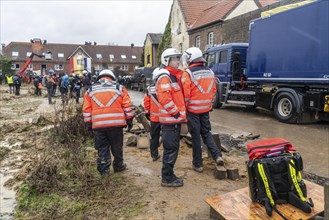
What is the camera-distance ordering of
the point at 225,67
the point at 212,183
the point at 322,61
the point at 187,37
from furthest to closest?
the point at 187,37 < the point at 225,67 < the point at 322,61 < the point at 212,183

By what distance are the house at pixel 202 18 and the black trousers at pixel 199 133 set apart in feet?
60.3

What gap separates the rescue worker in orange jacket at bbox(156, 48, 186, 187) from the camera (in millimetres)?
4109

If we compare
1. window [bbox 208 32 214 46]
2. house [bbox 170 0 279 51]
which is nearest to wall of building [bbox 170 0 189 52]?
house [bbox 170 0 279 51]

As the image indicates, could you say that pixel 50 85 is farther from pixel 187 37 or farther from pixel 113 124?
pixel 187 37

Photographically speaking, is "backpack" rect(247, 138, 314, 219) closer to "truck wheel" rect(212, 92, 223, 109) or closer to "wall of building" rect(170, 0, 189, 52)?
"truck wheel" rect(212, 92, 223, 109)

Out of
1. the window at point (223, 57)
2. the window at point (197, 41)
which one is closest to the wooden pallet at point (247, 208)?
the window at point (223, 57)

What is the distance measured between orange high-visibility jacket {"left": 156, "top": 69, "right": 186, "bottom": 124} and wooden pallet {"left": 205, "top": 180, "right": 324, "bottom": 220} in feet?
4.20

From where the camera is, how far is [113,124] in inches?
179

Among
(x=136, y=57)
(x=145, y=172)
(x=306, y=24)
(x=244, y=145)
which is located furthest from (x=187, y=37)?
Result: (x=136, y=57)

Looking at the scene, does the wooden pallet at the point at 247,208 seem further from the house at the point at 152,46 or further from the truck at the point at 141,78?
the house at the point at 152,46

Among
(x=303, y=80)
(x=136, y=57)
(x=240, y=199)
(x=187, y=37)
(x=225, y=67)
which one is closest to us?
(x=240, y=199)

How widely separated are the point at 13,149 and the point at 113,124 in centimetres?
377

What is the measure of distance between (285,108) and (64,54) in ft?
181

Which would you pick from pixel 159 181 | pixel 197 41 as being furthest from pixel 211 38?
pixel 159 181
